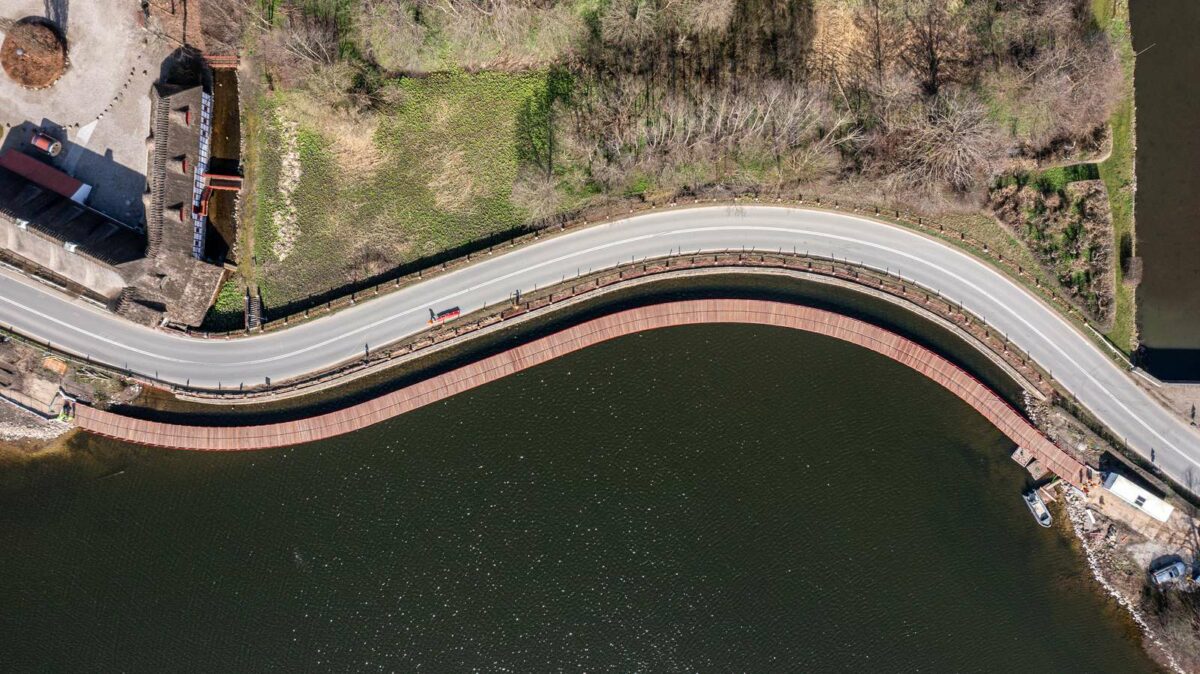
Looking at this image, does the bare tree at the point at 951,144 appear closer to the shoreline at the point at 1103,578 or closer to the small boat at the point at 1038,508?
the small boat at the point at 1038,508

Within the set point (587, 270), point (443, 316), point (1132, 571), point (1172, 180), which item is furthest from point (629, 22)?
point (1132, 571)

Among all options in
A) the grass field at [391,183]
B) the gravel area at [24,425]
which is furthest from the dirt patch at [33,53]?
the gravel area at [24,425]

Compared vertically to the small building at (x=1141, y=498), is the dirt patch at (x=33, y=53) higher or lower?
higher

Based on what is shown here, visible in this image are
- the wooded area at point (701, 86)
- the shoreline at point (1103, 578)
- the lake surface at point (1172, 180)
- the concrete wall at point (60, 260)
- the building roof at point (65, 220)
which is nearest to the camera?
the building roof at point (65, 220)

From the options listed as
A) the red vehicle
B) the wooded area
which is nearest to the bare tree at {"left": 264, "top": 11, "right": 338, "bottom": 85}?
the wooded area

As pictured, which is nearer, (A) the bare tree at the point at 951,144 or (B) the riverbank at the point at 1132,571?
(A) the bare tree at the point at 951,144

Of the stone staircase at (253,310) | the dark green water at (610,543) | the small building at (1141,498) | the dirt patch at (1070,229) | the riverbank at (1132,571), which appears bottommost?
the riverbank at (1132,571)

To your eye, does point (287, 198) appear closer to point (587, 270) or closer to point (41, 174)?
point (41, 174)

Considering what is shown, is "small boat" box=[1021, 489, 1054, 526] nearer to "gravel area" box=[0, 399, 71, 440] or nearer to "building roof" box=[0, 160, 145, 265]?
"building roof" box=[0, 160, 145, 265]
